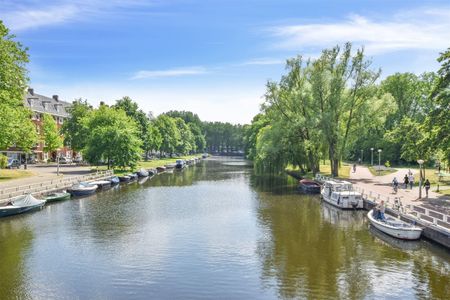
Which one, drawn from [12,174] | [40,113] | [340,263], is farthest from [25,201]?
[40,113]

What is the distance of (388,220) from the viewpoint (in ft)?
107

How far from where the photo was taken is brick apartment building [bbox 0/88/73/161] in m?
94.4

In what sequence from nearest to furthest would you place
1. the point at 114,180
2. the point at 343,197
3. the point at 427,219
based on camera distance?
the point at 427,219 < the point at 343,197 < the point at 114,180

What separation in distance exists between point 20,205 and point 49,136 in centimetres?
5843

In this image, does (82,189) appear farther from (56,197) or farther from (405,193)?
(405,193)

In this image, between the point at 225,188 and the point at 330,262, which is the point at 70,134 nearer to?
the point at 225,188

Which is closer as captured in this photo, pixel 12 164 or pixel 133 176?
pixel 133 176

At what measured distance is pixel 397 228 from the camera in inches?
1196

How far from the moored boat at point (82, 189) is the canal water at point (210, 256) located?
32.7ft

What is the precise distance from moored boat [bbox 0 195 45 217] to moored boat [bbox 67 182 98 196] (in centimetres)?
1066

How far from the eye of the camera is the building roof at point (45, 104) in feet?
330

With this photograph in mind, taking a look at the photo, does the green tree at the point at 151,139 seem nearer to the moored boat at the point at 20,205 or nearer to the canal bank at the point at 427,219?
the moored boat at the point at 20,205

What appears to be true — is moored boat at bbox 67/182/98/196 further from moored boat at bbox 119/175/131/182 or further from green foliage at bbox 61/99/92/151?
green foliage at bbox 61/99/92/151

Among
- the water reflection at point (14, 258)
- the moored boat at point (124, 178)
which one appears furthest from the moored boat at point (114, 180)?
the water reflection at point (14, 258)
